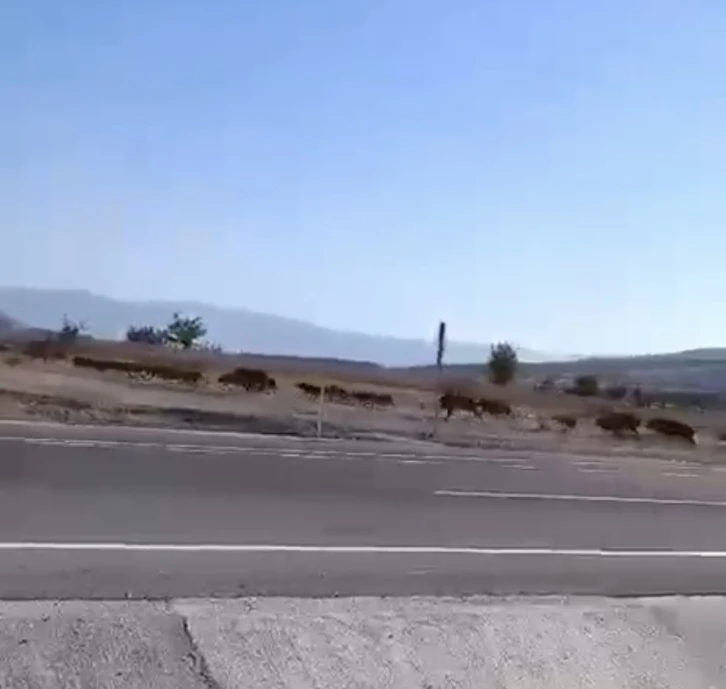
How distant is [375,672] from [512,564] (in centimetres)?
357

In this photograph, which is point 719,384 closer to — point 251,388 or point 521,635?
point 251,388

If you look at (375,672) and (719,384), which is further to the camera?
(719,384)

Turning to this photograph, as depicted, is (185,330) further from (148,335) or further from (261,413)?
(261,413)

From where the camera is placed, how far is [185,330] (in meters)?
87.0

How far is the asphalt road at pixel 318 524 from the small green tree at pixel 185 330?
69.9 meters

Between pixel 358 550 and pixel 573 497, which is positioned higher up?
pixel 573 497

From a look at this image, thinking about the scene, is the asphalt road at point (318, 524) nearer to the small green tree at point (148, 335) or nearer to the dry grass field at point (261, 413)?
the dry grass field at point (261, 413)

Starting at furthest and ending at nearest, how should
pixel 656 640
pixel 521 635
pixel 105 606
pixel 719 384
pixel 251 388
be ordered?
pixel 719 384 → pixel 251 388 → pixel 656 640 → pixel 521 635 → pixel 105 606

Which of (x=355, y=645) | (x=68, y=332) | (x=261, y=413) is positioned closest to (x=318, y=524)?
(x=355, y=645)

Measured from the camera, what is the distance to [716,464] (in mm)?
23938

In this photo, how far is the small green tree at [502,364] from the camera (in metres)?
77.6

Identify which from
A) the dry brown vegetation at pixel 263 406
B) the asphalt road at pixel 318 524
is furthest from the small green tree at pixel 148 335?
the asphalt road at pixel 318 524

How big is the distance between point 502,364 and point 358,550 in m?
69.0

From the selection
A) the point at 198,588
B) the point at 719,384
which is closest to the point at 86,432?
the point at 198,588
